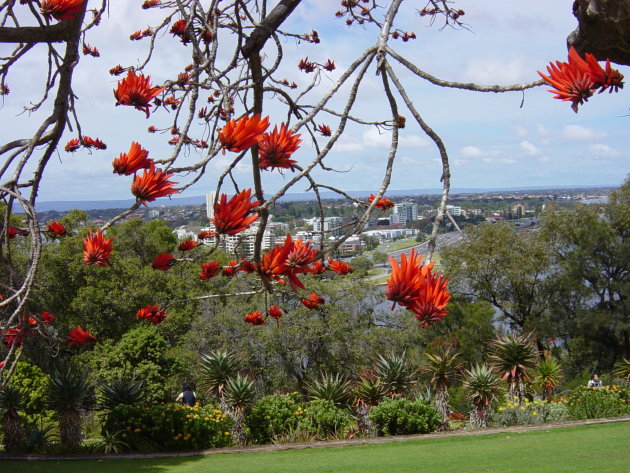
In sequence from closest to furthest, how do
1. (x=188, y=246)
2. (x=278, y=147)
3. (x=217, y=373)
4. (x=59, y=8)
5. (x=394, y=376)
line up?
(x=278, y=147) → (x=59, y=8) → (x=188, y=246) → (x=217, y=373) → (x=394, y=376)

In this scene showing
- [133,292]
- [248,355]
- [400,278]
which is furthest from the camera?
[133,292]

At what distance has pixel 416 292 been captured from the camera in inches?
47.6

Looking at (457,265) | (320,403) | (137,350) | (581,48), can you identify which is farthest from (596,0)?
(457,265)

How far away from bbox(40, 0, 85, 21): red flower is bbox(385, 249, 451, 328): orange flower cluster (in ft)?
4.72

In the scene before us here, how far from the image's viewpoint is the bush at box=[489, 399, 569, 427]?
31.5ft

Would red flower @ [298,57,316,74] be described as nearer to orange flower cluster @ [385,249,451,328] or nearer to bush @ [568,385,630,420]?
orange flower cluster @ [385,249,451,328]

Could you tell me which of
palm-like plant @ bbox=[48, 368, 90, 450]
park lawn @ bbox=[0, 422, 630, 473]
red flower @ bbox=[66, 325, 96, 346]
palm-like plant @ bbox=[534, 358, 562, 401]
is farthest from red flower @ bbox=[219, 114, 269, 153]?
palm-like plant @ bbox=[534, 358, 562, 401]

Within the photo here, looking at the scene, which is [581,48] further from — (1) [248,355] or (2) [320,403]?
(1) [248,355]

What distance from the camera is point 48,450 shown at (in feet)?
28.8

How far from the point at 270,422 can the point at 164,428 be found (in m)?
1.44

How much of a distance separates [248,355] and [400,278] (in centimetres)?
1534

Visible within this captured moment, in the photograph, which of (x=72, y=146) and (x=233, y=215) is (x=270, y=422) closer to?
(x=72, y=146)

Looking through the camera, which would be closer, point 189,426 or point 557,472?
point 557,472

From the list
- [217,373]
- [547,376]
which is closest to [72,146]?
[217,373]
